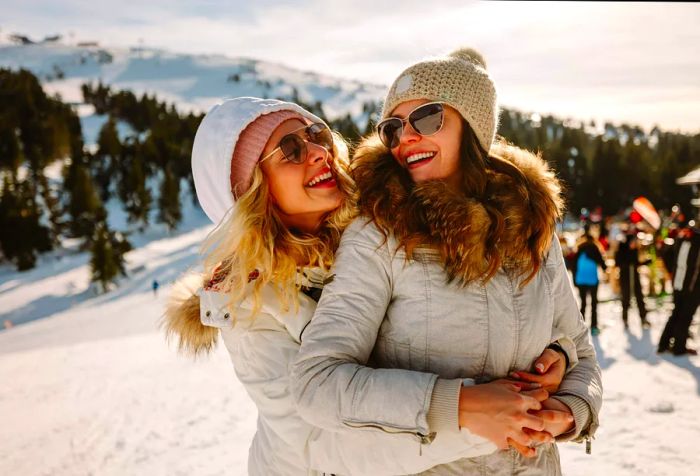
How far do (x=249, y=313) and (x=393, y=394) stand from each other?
693 mm

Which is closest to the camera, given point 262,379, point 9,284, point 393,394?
point 393,394

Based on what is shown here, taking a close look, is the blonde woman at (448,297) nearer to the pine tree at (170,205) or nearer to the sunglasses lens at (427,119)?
the sunglasses lens at (427,119)

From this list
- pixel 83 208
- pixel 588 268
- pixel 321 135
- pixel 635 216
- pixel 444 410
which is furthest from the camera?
pixel 83 208

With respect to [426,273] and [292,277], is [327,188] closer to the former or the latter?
[292,277]

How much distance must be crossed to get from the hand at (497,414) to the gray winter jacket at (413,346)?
5cm

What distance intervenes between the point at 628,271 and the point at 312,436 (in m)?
8.97

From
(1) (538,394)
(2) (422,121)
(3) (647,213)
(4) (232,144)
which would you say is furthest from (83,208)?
(1) (538,394)

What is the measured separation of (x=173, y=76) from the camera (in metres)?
168

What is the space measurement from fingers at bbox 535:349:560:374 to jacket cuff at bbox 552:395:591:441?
10 centimetres

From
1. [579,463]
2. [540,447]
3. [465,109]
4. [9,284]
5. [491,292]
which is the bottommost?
[9,284]

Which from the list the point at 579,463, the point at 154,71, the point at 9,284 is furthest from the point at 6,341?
the point at 154,71

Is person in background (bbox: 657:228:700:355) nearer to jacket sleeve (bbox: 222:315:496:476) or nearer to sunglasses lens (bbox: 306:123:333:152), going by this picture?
sunglasses lens (bbox: 306:123:333:152)

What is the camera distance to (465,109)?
188cm

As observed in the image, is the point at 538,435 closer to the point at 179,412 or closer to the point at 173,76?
the point at 179,412
